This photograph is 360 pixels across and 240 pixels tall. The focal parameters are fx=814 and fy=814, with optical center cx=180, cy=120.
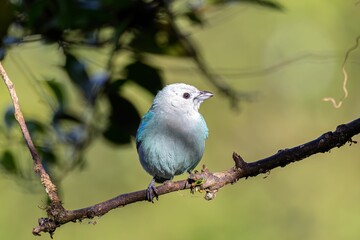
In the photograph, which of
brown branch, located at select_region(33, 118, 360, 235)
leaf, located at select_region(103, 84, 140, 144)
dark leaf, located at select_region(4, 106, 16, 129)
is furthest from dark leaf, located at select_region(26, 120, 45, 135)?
brown branch, located at select_region(33, 118, 360, 235)

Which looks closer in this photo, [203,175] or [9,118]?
[203,175]

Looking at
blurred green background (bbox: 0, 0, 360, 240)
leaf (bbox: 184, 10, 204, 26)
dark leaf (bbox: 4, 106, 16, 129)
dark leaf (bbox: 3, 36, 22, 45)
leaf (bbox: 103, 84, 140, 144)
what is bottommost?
blurred green background (bbox: 0, 0, 360, 240)

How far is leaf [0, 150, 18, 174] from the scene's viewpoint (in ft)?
12.4

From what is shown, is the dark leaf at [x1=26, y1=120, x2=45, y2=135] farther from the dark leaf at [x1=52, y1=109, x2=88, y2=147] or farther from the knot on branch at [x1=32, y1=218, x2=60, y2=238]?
the knot on branch at [x1=32, y1=218, x2=60, y2=238]

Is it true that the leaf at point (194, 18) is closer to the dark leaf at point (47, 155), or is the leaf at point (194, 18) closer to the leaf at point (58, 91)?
the leaf at point (58, 91)

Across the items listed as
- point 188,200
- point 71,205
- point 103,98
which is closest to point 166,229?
point 188,200

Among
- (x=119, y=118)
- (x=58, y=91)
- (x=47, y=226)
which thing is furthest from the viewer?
(x=58, y=91)

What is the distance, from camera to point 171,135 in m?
3.62

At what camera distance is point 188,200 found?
5.64m

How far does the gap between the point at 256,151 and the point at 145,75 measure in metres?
2.31

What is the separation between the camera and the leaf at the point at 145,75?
3656mm

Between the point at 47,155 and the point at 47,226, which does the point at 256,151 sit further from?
the point at 47,226

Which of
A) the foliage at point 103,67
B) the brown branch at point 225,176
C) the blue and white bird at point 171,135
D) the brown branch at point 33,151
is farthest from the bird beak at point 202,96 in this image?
the brown branch at point 33,151

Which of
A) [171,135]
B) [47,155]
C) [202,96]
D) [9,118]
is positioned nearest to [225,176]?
[171,135]
